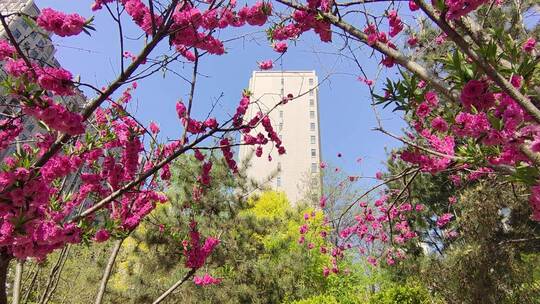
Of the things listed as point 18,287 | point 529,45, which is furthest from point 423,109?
point 18,287

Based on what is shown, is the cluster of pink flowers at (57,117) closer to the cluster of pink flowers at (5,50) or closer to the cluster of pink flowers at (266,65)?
the cluster of pink flowers at (5,50)

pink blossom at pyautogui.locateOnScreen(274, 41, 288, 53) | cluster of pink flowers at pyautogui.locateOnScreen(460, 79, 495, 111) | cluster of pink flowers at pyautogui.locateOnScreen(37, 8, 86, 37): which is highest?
pink blossom at pyautogui.locateOnScreen(274, 41, 288, 53)

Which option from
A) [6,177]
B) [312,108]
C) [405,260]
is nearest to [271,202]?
[405,260]

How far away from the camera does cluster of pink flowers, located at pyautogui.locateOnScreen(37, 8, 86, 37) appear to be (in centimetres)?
244

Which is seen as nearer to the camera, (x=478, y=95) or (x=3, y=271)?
(x=478, y=95)

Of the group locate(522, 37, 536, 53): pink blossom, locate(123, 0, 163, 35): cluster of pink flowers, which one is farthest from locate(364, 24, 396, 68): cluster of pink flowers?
locate(123, 0, 163, 35): cluster of pink flowers

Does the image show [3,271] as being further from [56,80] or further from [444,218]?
[444,218]

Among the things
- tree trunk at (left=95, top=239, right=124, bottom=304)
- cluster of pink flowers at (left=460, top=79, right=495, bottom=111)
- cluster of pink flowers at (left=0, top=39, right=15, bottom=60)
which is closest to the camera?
cluster of pink flowers at (left=460, top=79, right=495, bottom=111)

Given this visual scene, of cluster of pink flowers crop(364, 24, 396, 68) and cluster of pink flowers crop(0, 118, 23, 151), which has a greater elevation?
cluster of pink flowers crop(364, 24, 396, 68)

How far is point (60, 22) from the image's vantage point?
2.46 metres

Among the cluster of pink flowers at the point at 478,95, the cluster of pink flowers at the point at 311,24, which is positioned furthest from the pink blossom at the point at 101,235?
the cluster of pink flowers at the point at 478,95

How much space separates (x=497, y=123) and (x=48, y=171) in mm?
2889

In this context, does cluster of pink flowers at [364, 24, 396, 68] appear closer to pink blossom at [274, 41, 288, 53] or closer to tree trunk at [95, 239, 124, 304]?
pink blossom at [274, 41, 288, 53]

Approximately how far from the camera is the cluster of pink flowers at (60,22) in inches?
95.9
